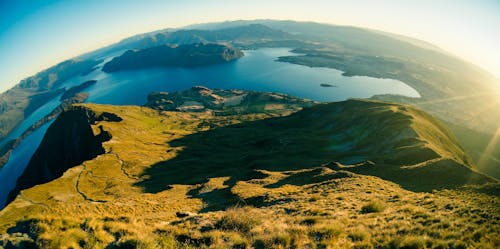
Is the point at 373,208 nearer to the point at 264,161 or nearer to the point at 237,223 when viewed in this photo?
the point at 237,223

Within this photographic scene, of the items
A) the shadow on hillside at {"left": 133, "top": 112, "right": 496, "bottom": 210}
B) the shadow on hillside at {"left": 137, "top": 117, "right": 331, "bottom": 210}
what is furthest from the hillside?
the shadow on hillside at {"left": 137, "top": 117, "right": 331, "bottom": 210}

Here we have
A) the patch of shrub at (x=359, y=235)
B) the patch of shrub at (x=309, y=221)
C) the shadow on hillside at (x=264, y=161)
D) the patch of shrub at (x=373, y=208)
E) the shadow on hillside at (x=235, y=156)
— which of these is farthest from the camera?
the shadow on hillside at (x=235, y=156)

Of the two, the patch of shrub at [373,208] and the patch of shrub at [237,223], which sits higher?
the patch of shrub at [237,223]

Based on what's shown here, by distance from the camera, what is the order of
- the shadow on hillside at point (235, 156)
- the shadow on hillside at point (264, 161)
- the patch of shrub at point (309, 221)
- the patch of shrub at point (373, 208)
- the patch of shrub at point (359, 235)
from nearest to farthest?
the patch of shrub at point (359, 235), the patch of shrub at point (309, 221), the patch of shrub at point (373, 208), the shadow on hillside at point (264, 161), the shadow on hillside at point (235, 156)

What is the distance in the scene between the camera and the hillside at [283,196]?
17125 mm

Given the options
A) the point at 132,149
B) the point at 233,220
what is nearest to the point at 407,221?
the point at 233,220

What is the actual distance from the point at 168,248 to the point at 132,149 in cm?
14381

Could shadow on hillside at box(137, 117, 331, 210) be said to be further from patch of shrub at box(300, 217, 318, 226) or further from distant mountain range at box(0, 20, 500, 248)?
patch of shrub at box(300, 217, 318, 226)

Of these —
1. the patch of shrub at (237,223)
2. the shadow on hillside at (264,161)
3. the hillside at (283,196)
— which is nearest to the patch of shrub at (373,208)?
the hillside at (283,196)

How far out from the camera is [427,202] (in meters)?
28.0

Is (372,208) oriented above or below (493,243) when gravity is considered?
below

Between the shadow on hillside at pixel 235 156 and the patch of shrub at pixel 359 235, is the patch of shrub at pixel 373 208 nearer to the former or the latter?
the patch of shrub at pixel 359 235

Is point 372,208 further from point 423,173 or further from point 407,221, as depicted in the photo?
point 423,173

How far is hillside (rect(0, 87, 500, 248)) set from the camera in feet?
56.2
